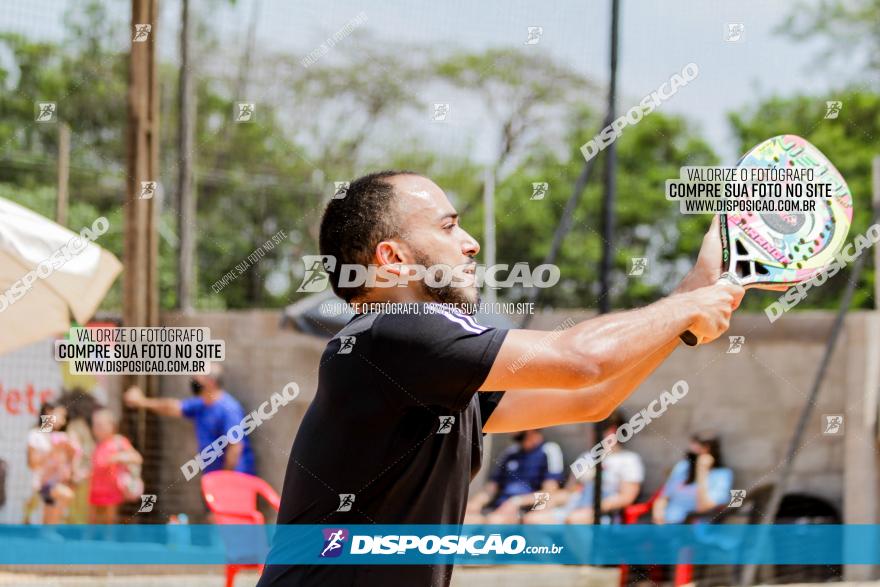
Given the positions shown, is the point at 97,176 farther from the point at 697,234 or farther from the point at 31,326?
the point at 697,234

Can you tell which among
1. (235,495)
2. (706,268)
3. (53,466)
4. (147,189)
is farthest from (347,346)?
(53,466)

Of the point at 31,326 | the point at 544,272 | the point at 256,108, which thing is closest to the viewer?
the point at 31,326

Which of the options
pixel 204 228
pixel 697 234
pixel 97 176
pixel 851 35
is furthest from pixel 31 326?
pixel 697 234

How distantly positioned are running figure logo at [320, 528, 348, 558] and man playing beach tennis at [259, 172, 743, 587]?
60mm

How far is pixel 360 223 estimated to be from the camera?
2473mm

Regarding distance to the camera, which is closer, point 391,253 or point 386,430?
point 386,430

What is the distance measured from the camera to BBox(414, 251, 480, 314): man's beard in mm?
2357

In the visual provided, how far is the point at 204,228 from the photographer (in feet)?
50.2

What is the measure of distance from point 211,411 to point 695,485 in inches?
131

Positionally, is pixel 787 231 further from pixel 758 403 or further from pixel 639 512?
pixel 758 403

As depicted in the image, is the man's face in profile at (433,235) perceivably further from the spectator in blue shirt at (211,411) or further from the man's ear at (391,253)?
the spectator in blue shirt at (211,411)

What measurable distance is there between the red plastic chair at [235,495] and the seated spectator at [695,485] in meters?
2.53

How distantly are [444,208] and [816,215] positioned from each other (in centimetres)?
130

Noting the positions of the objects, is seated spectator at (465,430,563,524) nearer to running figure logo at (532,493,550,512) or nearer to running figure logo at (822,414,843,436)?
running figure logo at (532,493,550,512)
